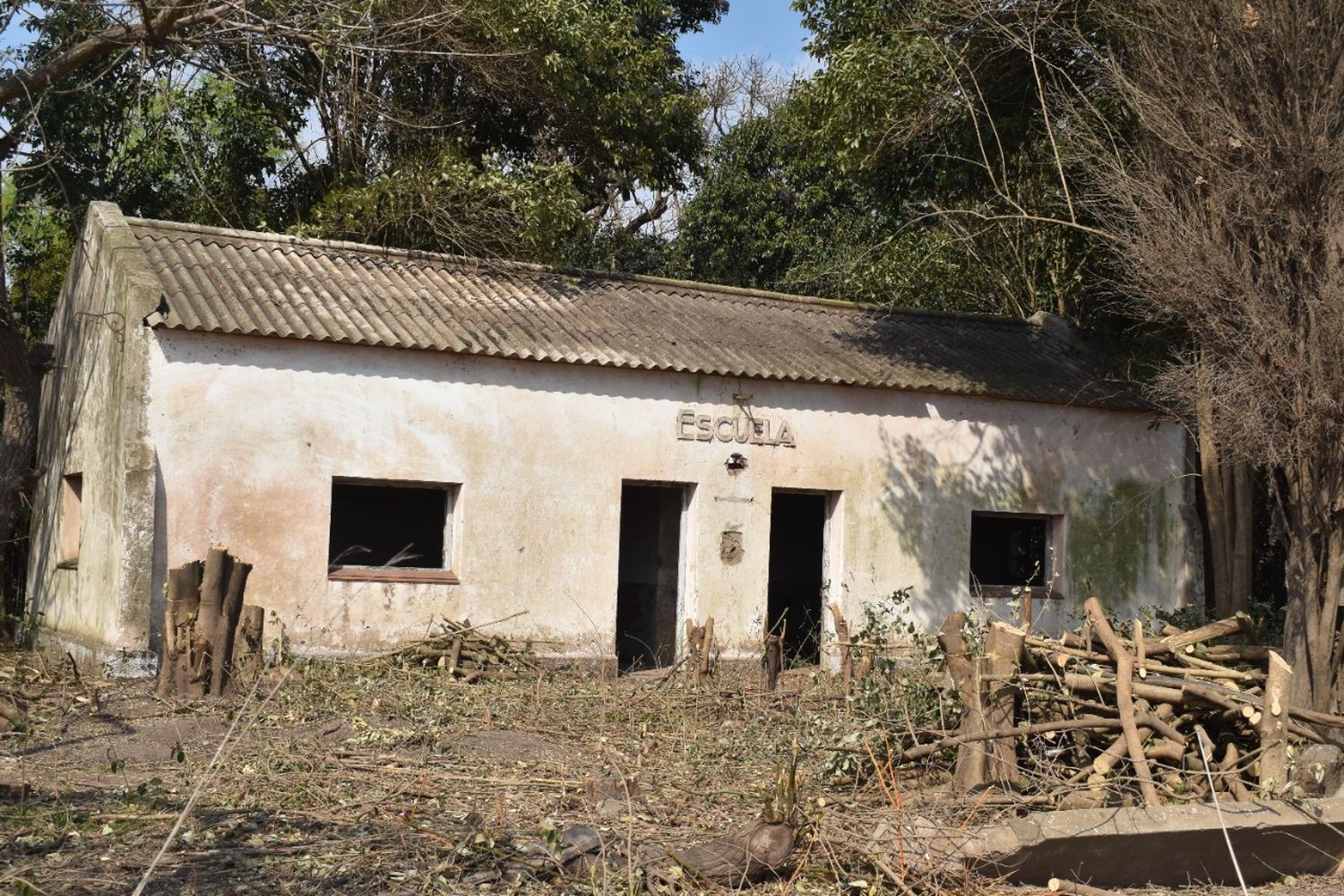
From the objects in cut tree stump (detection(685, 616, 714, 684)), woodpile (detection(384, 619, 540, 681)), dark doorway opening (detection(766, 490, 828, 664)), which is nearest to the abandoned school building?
woodpile (detection(384, 619, 540, 681))

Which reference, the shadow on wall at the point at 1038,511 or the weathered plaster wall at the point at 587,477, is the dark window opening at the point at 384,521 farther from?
the shadow on wall at the point at 1038,511

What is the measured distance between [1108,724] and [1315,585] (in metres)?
2.12

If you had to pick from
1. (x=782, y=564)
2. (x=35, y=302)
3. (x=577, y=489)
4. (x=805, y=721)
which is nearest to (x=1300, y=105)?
(x=805, y=721)

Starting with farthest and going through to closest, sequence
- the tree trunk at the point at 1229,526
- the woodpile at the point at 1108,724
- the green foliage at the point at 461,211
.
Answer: the green foliage at the point at 461,211 → the tree trunk at the point at 1229,526 → the woodpile at the point at 1108,724

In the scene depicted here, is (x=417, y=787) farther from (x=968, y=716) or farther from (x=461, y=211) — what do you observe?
(x=461, y=211)

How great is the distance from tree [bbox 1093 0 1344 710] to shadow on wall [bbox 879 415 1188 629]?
6139 millimetres

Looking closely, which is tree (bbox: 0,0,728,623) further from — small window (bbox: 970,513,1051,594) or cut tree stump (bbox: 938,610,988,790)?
cut tree stump (bbox: 938,610,988,790)

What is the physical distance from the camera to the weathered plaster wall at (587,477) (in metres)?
13.0

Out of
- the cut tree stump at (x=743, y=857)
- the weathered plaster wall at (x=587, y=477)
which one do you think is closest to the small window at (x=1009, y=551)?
the weathered plaster wall at (x=587, y=477)

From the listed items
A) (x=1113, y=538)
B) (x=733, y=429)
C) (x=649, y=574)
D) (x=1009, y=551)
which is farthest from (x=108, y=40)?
(x=1113, y=538)

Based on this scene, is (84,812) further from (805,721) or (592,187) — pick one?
(592,187)

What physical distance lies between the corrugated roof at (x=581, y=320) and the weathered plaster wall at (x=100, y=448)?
412 mm

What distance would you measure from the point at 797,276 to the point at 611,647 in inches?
491

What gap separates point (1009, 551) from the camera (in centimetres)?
1773
